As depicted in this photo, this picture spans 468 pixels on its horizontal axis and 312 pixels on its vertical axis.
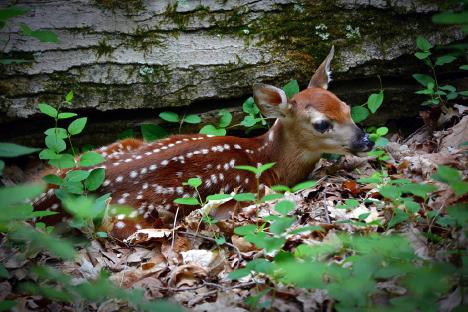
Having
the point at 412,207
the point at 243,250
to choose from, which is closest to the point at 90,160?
the point at 243,250

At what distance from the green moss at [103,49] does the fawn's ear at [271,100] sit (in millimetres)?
1214

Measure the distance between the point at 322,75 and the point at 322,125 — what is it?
1.43 feet

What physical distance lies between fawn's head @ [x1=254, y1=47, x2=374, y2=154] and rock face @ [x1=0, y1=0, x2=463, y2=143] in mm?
375

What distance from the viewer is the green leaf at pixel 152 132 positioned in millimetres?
4805

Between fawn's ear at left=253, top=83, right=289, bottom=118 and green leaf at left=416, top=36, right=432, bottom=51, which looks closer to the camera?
fawn's ear at left=253, top=83, right=289, bottom=118

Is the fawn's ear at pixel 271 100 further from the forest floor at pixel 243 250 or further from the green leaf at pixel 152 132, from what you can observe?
the green leaf at pixel 152 132

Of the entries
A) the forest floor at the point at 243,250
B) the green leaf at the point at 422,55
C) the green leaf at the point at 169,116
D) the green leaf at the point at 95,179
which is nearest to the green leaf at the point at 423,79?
the green leaf at the point at 422,55

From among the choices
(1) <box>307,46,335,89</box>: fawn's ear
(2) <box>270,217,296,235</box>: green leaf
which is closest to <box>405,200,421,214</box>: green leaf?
(2) <box>270,217,296,235</box>: green leaf

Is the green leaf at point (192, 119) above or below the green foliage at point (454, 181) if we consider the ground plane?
below

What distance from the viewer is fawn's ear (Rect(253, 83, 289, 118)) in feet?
14.0

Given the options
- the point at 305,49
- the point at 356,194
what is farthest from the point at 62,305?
the point at 305,49

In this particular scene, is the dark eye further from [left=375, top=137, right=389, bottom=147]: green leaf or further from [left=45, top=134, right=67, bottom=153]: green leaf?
[left=45, top=134, right=67, bottom=153]: green leaf

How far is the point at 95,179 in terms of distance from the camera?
3707 millimetres

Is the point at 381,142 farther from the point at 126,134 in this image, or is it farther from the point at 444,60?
the point at 126,134
